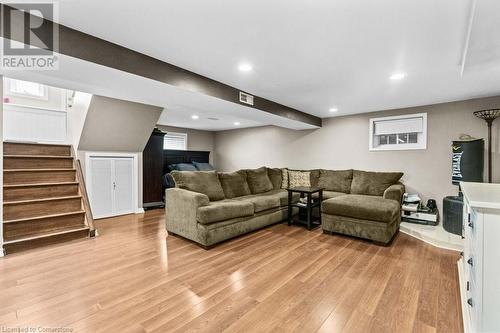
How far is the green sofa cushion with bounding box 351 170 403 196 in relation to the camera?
4.27 metres

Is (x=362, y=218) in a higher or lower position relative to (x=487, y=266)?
lower

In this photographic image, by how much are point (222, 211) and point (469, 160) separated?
149 inches

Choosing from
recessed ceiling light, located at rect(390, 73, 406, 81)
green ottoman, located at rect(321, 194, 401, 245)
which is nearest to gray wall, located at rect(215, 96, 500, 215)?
green ottoman, located at rect(321, 194, 401, 245)

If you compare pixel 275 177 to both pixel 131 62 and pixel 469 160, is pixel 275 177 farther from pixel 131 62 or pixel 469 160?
pixel 131 62

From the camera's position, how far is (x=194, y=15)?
1738 millimetres

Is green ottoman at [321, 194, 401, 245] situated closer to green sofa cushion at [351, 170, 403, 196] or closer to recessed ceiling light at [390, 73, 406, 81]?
green sofa cushion at [351, 170, 403, 196]

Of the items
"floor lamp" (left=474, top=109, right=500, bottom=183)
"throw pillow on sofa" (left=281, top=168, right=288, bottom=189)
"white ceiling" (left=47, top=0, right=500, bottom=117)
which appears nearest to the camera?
"white ceiling" (left=47, top=0, right=500, bottom=117)

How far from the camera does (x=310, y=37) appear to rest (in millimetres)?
2021

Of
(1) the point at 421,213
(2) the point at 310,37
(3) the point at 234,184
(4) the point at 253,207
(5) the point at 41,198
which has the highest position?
(2) the point at 310,37

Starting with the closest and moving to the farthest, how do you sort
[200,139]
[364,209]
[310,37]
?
1. [310,37]
2. [364,209]
3. [200,139]

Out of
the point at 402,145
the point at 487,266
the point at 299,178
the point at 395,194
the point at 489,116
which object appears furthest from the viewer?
the point at 299,178

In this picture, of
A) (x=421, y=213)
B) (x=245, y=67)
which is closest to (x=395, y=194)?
(x=421, y=213)

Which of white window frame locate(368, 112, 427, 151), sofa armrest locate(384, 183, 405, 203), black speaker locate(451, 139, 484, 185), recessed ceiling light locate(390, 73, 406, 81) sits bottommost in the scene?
sofa armrest locate(384, 183, 405, 203)

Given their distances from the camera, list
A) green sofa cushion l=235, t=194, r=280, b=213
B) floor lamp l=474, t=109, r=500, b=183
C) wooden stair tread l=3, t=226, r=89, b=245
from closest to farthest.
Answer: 1. wooden stair tread l=3, t=226, r=89, b=245
2. floor lamp l=474, t=109, r=500, b=183
3. green sofa cushion l=235, t=194, r=280, b=213
